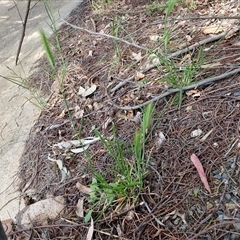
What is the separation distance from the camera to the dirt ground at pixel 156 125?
5.04 feet

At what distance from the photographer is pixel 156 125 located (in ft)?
6.29

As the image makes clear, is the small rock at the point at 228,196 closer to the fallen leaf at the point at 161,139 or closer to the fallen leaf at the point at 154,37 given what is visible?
the fallen leaf at the point at 161,139

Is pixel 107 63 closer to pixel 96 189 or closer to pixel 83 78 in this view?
pixel 83 78

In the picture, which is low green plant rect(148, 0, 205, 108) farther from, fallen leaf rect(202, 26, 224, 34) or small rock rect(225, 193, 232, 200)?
small rock rect(225, 193, 232, 200)

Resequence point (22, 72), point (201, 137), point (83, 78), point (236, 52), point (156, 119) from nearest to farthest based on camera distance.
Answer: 1. point (201, 137)
2. point (156, 119)
3. point (236, 52)
4. point (83, 78)
5. point (22, 72)

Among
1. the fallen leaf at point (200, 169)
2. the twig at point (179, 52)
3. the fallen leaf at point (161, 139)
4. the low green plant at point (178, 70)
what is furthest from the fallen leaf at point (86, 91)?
the fallen leaf at point (200, 169)

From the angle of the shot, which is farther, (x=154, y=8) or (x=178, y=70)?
(x=154, y=8)

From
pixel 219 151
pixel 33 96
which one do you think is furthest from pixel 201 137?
pixel 33 96

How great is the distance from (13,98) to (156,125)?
1.21 m

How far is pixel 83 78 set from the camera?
256cm

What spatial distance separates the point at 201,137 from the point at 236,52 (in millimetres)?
618

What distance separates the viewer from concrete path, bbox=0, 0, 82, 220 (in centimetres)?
210

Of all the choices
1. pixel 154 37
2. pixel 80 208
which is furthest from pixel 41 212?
pixel 154 37

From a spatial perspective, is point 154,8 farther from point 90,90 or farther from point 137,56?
point 90,90
